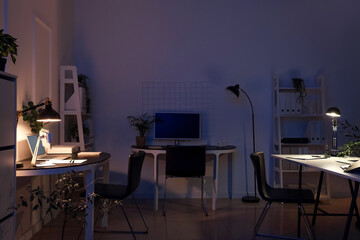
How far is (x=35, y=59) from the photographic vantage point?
364cm

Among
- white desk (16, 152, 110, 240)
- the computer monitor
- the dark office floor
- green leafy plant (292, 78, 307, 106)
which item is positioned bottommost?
the dark office floor

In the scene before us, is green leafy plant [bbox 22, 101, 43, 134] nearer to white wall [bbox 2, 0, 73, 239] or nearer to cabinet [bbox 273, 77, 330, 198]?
white wall [bbox 2, 0, 73, 239]

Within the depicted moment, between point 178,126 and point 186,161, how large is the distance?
81 centimetres

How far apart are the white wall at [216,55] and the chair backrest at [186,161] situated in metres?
0.90

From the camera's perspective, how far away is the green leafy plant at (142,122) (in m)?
4.99

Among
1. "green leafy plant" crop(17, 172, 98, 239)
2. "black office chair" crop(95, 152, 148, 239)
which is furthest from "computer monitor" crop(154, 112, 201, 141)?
"green leafy plant" crop(17, 172, 98, 239)

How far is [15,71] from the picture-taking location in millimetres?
3129

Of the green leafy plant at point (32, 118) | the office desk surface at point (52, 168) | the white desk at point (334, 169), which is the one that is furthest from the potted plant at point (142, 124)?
the white desk at point (334, 169)

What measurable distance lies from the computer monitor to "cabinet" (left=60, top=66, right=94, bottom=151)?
37.0 inches

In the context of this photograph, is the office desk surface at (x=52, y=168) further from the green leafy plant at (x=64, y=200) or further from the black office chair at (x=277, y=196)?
the black office chair at (x=277, y=196)

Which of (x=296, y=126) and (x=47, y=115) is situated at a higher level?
(x=47, y=115)

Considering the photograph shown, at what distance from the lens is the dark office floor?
3516 mm

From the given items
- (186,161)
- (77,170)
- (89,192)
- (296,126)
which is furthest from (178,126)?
(77,170)

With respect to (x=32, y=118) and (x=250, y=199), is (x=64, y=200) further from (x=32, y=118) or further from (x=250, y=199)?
(x=250, y=199)
